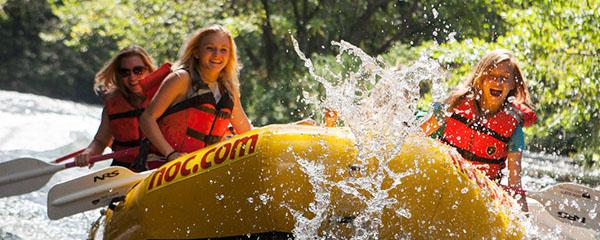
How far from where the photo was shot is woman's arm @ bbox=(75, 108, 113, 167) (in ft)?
18.2

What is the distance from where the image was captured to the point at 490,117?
4977 mm

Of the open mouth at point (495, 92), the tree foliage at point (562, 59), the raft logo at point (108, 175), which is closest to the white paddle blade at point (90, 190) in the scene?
the raft logo at point (108, 175)

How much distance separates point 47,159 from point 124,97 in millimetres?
8615

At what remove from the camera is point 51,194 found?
15.9ft

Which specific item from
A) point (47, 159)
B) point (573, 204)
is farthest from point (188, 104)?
point (47, 159)

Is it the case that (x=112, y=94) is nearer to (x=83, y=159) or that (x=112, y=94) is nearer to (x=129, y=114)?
(x=129, y=114)

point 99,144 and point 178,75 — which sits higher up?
point 178,75

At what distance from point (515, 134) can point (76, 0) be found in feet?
56.4

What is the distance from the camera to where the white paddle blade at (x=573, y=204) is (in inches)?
198

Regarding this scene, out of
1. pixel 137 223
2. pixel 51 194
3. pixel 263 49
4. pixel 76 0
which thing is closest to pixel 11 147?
pixel 263 49

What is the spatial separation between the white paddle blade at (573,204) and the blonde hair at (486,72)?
0.45 metres

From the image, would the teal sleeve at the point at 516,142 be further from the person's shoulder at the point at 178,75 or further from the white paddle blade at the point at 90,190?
the white paddle blade at the point at 90,190

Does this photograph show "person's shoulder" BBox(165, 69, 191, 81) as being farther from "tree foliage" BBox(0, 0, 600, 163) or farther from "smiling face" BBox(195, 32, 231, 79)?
"tree foliage" BBox(0, 0, 600, 163)

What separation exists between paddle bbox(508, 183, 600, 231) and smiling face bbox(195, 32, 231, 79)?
5.49 ft
